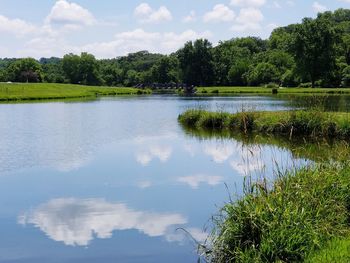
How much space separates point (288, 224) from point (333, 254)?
1.18 metres

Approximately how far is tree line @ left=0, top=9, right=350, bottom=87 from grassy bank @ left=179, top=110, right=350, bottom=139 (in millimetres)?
62058

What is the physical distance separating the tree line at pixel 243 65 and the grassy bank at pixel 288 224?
3383 inches

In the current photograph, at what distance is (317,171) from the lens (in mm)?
12086

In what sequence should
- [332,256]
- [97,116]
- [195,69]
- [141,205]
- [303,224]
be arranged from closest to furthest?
1. [332,256]
2. [303,224]
3. [141,205]
4. [97,116]
5. [195,69]

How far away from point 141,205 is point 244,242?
582 centimetres

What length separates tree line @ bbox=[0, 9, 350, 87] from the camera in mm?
93500

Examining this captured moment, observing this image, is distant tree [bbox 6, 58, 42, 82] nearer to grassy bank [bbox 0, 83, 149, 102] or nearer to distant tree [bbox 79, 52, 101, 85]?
distant tree [bbox 79, 52, 101, 85]

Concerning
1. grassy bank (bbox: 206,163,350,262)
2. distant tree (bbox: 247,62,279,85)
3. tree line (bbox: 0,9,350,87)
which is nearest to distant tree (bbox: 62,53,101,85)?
tree line (bbox: 0,9,350,87)

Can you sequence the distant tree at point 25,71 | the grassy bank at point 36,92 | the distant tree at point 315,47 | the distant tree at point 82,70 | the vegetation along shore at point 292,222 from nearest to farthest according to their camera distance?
1. the vegetation along shore at point 292,222
2. the grassy bank at point 36,92
3. the distant tree at point 315,47
4. the distant tree at point 25,71
5. the distant tree at point 82,70

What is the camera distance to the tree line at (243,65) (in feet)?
307

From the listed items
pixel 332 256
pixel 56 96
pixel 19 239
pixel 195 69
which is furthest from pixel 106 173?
pixel 195 69

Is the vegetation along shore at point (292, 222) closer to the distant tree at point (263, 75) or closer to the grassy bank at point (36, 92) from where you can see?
the grassy bank at point (36, 92)

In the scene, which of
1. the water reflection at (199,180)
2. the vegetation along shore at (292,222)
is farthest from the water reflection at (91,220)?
the water reflection at (199,180)

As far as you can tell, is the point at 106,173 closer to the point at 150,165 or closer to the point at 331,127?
the point at 150,165
